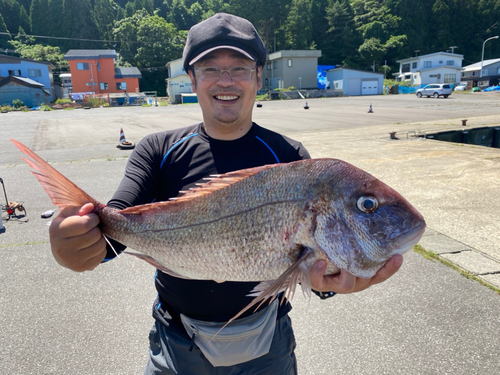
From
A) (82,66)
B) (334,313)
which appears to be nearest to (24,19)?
(82,66)

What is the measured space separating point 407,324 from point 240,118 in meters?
2.48

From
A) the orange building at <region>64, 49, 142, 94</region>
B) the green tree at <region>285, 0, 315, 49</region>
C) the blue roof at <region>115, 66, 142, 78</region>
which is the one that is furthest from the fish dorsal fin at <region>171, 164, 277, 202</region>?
the green tree at <region>285, 0, 315, 49</region>

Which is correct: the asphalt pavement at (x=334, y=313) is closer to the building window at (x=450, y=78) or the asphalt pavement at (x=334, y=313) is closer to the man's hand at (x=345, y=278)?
the man's hand at (x=345, y=278)

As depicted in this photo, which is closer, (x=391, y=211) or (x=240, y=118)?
(x=391, y=211)

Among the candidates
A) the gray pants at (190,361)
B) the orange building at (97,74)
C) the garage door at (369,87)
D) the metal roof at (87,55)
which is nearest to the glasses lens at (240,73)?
the gray pants at (190,361)

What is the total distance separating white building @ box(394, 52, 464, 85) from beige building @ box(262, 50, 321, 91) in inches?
836

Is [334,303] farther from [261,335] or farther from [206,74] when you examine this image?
[206,74]

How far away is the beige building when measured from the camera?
59.2 m

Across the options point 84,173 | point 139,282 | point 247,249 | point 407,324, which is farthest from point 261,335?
point 84,173

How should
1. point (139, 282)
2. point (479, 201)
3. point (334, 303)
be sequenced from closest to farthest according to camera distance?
point (334, 303) → point (139, 282) → point (479, 201)

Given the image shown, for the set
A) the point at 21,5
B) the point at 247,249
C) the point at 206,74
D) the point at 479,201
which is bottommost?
the point at 479,201

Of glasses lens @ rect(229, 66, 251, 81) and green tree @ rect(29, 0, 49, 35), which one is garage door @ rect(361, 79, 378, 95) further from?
green tree @ rect(29, 0, 49, 35)

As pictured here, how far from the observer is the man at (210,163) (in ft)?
5.68

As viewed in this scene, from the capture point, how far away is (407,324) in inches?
122
